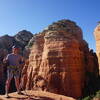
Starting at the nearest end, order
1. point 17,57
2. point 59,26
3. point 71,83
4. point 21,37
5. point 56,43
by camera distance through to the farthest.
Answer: point 17,57
point 71,83
point 56,43
point 59,26
point 21,37

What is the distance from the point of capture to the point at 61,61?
26172mm

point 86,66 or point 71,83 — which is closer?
point 71,83

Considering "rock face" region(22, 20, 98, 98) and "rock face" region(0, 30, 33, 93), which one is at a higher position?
"rock face" region(0, 30, 33, 93)

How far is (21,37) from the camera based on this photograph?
51.6 meters

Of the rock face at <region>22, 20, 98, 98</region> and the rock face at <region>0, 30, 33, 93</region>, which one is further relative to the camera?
the rock face at <region>0, 30, 33, 93</region>

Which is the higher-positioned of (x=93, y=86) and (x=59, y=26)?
(x=59, y=26)

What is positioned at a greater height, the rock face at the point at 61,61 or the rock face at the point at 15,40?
the rock face at the point at 15,40

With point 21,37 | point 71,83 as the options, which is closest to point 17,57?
point 71,83

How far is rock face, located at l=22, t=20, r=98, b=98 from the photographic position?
25516 mm

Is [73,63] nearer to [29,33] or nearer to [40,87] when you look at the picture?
[40,87]

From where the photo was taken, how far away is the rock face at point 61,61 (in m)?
25.5

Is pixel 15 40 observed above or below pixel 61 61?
above

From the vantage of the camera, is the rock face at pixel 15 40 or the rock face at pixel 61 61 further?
the rock face at pixel 15 40

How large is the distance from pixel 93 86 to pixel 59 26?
28.0ft
